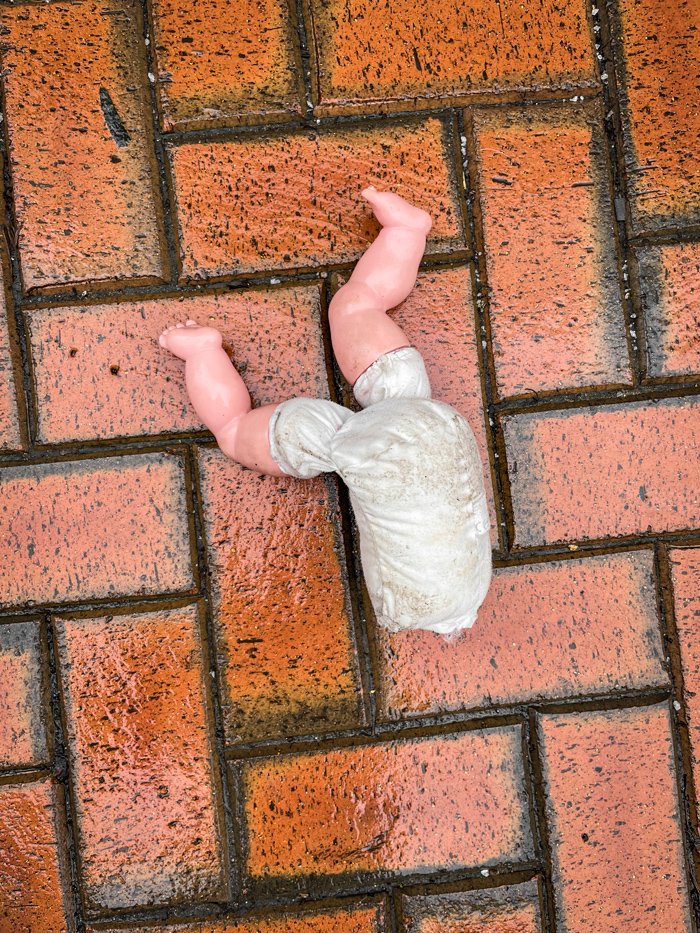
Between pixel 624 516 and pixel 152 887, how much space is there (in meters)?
1.12

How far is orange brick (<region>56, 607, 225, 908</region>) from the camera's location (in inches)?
55.3

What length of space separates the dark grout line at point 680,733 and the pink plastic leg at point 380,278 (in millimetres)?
677

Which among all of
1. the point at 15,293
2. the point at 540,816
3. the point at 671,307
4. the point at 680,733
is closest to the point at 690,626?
the point at 680,733

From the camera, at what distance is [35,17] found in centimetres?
140

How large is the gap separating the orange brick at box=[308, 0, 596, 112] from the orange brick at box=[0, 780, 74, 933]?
140 centimetres

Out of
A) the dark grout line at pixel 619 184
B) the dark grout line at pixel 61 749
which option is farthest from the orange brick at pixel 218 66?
the dark grout line at pixel 61 749

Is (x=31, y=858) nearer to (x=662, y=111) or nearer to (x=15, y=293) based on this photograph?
(x=15, y=293)

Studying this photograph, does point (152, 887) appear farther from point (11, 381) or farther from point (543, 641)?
point (11, 381)

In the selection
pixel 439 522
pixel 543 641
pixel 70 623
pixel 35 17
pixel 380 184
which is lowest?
pixel 543 641

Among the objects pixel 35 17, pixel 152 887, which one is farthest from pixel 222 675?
pixel 35 17

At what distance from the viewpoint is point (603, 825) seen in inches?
56.3

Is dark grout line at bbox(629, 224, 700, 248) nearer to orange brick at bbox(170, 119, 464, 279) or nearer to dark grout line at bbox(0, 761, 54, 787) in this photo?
orange brick at bbox(170, 119, 464, 279)

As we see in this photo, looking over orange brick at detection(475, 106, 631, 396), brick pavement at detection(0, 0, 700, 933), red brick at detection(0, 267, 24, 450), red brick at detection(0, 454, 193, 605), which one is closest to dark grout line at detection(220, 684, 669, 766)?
brick pavement at detection(0, 0, 700, 933)

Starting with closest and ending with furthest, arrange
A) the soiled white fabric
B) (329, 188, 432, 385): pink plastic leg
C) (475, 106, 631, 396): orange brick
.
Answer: the soiled white fabric
(329, 188, 432, 385): pink plastic leg
(475, 106, 631, 396): orange brick
